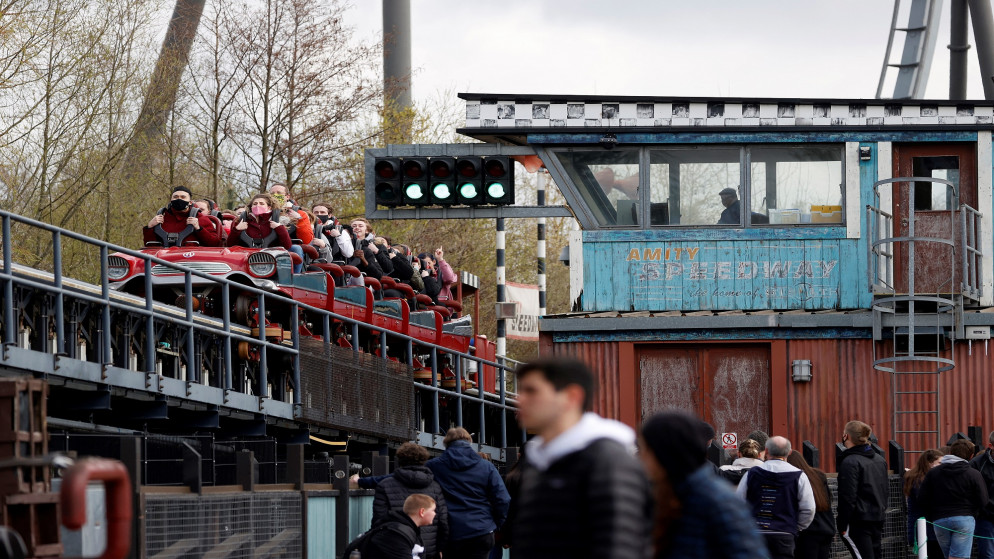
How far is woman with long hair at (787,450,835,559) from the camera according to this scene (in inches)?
482

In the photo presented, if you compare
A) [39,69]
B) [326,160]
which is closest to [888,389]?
[39,69]

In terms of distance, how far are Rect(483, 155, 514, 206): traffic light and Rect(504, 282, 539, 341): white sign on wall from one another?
10.8m

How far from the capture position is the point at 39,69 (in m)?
29.1

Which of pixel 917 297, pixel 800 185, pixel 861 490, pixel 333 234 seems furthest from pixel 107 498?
pixel 333 234

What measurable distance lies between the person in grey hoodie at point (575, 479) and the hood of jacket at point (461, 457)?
613cm

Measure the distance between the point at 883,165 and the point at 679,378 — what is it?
12.2ft

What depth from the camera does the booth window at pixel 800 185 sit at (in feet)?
66.8

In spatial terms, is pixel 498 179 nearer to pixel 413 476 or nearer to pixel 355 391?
pixel 355 391

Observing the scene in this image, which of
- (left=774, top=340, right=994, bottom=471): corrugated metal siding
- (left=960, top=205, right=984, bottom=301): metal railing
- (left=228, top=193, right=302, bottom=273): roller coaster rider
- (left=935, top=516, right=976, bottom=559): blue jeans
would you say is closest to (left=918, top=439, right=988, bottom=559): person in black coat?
(left=935, top=516, right=976, bottom=559): blue jeans

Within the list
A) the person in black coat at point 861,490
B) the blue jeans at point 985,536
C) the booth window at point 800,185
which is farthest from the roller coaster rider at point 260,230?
the blue jeans at point 985,536

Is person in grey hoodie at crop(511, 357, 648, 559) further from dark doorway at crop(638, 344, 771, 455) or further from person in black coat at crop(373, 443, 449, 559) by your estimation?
dark doorway at crop(638, 344, 771, 455)

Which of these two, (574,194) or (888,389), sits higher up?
(574,194)

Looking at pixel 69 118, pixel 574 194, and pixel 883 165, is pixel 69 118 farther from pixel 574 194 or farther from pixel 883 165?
pixel 883 165

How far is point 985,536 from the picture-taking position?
46.7ft
